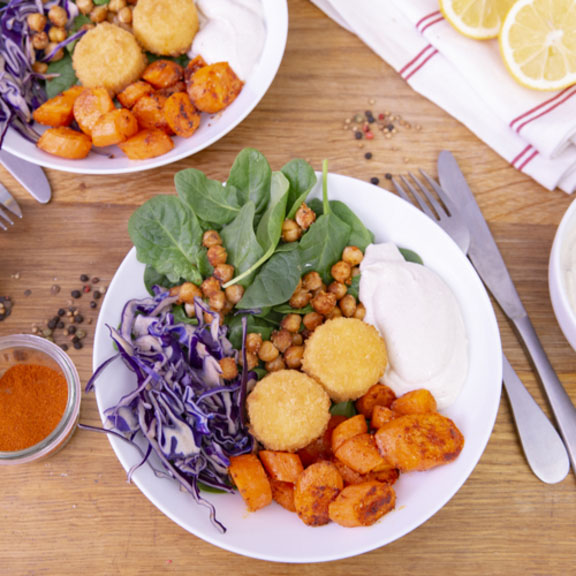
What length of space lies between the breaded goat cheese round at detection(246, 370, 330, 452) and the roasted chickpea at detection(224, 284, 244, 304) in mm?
283

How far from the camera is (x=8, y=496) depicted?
2164 millimetres

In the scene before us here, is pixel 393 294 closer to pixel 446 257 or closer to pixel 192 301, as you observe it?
pixel 446 257

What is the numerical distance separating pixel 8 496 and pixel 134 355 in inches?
28.8

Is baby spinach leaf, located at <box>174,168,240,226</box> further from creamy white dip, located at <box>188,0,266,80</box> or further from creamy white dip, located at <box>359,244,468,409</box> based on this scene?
creamy white dip, located at <box>188,0,266,80</box>

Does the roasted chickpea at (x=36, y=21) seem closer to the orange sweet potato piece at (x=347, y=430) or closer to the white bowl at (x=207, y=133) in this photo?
the white bowl at (x=207, y=133)

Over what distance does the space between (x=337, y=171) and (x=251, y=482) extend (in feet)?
4.37

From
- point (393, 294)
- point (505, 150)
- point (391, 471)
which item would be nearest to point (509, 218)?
point (505, 150)

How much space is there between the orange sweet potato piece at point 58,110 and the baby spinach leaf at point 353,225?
1124 mm

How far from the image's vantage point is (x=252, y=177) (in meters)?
2.12

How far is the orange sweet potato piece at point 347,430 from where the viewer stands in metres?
1.90

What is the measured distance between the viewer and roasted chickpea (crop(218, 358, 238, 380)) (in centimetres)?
195

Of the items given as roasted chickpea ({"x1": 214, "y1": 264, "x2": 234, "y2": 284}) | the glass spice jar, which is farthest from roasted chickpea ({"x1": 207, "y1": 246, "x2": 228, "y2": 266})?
the glass spice jar

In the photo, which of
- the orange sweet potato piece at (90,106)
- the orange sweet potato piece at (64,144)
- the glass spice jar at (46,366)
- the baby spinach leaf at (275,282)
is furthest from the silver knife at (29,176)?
the baby spinach leaf at (275,282)

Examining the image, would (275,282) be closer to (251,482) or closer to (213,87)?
(251,482)
